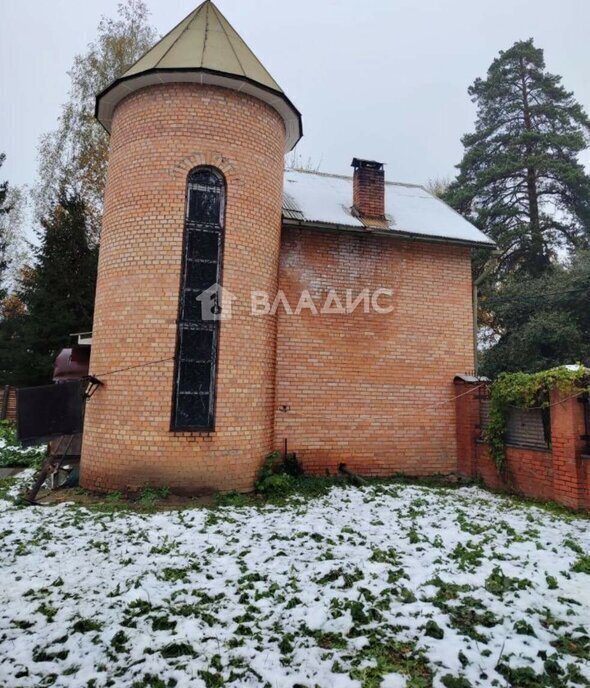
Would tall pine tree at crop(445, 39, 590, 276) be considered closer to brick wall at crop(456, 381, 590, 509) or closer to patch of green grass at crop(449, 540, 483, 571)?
brick wall at crop(456, 381, 590, 509)

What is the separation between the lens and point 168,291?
670cm

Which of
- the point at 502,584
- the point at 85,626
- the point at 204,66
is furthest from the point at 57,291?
the point at 502,584

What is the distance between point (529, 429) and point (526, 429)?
0.21ft

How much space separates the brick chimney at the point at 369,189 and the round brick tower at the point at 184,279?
8.20ft

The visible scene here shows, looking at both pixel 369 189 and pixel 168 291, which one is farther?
pixel 369 189

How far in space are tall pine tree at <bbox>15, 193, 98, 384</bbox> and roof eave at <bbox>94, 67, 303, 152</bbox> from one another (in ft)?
31.2

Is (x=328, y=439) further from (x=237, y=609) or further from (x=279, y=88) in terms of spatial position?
(x=279, y=88)

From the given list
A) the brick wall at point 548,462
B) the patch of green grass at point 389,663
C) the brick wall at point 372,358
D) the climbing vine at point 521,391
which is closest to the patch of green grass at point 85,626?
the patch of green grass at point 389,663

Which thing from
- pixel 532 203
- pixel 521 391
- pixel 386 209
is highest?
pixel 532 203

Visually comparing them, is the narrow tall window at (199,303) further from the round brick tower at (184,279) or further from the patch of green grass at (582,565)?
the patch of green grass at (582,565)

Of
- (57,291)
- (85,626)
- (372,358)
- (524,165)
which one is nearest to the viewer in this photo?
(85,626)

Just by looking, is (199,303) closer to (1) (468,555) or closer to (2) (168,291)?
(2) (168,291)

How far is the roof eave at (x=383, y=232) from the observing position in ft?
26.4

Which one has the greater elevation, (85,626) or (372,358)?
(372,358)
